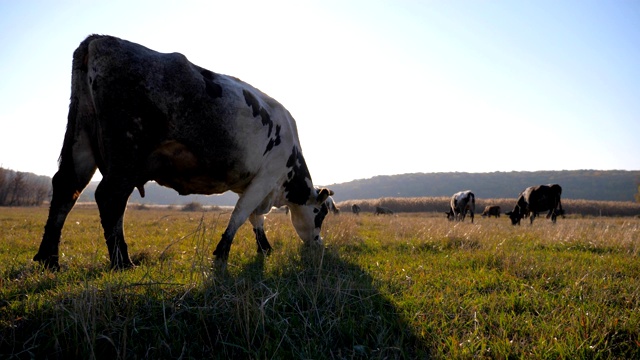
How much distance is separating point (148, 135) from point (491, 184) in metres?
158

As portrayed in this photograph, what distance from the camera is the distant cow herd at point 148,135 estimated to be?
446 centimetres

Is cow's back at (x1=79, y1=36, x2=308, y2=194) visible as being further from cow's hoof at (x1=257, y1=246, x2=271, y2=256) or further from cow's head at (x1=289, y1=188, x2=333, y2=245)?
cow's head at (x1=289, y1=188, x2=333, y2=245)

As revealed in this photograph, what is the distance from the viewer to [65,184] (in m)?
5.05

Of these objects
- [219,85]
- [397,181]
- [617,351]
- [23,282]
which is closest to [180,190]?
[219,85]

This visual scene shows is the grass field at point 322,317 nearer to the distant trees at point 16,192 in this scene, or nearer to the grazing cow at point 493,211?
the grazing cow at point 493,211

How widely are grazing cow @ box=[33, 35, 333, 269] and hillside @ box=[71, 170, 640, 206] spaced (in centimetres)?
12246

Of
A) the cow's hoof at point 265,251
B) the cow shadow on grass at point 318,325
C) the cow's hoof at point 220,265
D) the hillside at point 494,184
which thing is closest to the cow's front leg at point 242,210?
the cow's hoof at point 220,265

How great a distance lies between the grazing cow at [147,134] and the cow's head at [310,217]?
1.73 m

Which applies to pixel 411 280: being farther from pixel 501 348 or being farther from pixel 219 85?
pixel 219 85

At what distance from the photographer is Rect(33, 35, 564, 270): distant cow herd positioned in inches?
176

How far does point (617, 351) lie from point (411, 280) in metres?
2.04

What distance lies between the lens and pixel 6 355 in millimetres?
2113

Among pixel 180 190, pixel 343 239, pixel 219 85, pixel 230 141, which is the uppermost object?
pixel 219 85

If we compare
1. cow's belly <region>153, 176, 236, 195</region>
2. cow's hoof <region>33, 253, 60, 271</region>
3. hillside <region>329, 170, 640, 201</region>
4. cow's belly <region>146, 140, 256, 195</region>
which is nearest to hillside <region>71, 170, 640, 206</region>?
hillside <region>329, 170, 640, 201</region>
